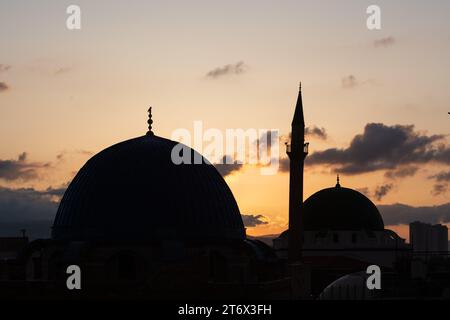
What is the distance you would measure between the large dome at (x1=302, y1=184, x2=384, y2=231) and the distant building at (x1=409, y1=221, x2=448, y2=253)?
1171 inches

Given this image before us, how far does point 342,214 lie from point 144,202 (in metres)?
30.8

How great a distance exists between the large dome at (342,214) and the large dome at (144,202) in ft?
92.3

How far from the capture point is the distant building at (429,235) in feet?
335

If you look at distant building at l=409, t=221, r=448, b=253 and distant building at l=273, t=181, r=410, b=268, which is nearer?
distant building at l=273, t=181, r=410, b=268

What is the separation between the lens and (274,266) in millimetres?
42562

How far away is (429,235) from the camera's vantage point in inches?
4063

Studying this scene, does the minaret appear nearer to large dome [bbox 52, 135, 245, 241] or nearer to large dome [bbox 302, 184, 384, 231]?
large dome [bbox 52, 135, 245, 241]

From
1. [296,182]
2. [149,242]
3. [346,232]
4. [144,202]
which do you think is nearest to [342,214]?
[346,232]

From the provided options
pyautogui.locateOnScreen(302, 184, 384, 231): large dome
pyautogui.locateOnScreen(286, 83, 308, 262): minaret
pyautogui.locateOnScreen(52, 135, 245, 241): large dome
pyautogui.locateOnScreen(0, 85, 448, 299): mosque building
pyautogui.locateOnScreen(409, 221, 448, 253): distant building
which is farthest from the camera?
pyautogui.locateOnScreen(409, 221, 448, 253): distant building

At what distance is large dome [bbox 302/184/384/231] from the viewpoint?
71.6 m

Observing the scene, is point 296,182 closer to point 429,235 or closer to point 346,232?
point 346,232

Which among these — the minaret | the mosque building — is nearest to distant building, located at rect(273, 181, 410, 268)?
the minaret

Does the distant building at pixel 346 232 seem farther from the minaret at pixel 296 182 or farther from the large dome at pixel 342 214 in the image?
the minaret at pixel 296 182

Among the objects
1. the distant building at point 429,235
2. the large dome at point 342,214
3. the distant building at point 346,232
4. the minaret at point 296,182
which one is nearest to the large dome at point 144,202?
the minaret at point 296,182
